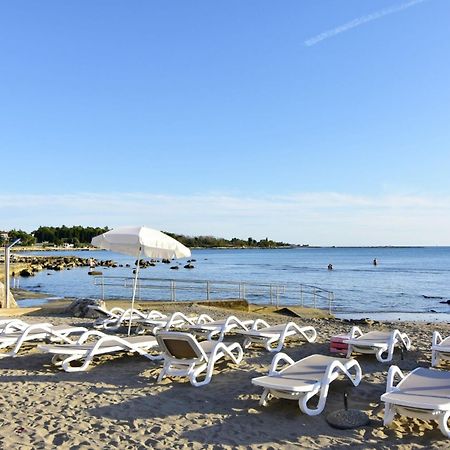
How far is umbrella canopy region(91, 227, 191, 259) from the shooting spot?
9219 millimetres

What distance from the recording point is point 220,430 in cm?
478

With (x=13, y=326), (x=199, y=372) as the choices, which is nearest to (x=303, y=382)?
(x=199, y=372)

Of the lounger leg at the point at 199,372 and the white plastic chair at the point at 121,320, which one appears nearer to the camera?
the lounger leg at the point at 199,372

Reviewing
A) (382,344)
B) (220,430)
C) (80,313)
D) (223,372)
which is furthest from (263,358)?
(80,313)

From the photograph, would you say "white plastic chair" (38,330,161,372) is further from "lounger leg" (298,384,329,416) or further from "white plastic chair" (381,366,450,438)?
"white plastic chair" (381,366,450,438)

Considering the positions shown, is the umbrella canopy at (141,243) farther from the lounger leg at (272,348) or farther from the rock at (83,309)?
the rock at (83,309)

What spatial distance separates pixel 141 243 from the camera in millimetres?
9141

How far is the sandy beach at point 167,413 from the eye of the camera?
4.51m

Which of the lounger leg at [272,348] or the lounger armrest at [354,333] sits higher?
the lounger armrest at [354,333]

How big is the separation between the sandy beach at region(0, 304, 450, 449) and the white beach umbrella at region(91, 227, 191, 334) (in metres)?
2.37

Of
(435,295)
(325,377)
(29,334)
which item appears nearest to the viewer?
(325,377)

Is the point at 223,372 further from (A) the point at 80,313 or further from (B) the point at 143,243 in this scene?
(A) the point at 80,313

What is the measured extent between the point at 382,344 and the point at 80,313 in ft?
28.8

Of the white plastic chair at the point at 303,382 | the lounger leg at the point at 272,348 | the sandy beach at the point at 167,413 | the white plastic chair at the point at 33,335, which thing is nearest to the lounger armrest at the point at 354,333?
the sandy beach at the point at 167,413
